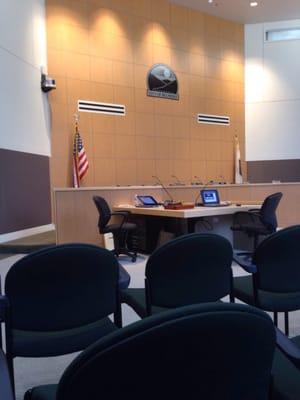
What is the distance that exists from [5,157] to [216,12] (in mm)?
6907

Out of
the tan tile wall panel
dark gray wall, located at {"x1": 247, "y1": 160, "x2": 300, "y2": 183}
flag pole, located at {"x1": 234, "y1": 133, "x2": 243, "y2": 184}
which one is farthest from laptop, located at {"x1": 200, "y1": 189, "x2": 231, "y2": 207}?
dark gray wall, located at {"x1": 247, "y1": 160, "x2": 300, "y2": 183}

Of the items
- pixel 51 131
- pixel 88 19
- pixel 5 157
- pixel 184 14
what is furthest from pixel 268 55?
pixel 5 157

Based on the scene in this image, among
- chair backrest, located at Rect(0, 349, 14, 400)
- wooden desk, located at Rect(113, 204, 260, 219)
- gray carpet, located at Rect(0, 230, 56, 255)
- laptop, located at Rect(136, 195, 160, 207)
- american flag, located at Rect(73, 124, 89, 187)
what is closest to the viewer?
chair backrest, located at Rect(0, 349, 14, 400)

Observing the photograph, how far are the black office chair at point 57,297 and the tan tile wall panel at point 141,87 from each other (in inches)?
264

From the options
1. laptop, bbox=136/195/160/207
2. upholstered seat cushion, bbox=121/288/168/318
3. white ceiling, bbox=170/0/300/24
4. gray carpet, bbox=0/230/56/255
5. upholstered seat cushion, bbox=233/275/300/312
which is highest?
white ceiling, bbox=170/0/300/24

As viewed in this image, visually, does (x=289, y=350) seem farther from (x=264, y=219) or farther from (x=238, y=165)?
(x=238, y=165)

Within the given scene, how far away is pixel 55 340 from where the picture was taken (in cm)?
165

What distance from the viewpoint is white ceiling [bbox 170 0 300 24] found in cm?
944

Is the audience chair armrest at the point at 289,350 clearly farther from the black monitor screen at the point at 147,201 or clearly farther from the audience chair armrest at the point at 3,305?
the black monitor screen at the point at 147,201

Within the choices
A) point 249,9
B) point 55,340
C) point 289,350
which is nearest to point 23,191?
point 55,340

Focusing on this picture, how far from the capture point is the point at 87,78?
8531 millimetres

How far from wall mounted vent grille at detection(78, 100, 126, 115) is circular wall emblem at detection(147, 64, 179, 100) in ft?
3.01

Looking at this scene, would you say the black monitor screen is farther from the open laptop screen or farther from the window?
the window

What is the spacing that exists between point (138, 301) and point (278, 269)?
0.76 meters
